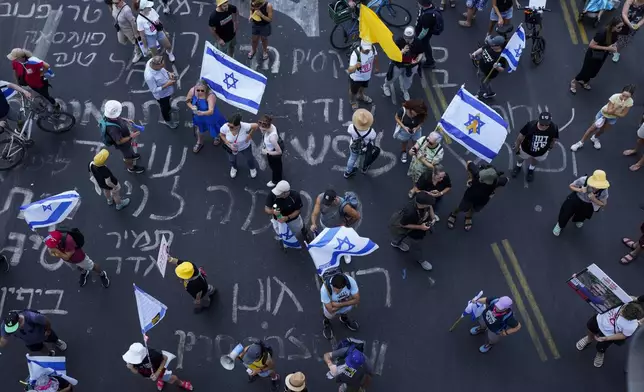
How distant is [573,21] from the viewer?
1392 cm

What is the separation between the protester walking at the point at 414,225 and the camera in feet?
29.9

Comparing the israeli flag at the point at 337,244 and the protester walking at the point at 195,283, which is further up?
the israeli flag at the point at 337,244

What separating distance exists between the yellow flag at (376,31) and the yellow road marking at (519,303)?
4115 millimetres

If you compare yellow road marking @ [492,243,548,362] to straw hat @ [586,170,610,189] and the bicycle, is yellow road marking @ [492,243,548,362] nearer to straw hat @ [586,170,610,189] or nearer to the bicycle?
straw hat @ [586,170,610,189]

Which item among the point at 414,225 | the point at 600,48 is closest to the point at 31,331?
the point at 414,225

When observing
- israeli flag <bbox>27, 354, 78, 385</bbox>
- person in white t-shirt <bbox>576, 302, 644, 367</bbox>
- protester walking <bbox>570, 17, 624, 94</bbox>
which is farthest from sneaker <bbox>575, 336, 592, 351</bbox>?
israeli flag <bbox>27, 354, 78, 385</bbox>

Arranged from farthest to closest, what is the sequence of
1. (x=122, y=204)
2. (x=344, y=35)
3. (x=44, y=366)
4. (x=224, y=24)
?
(x=344, y=35)
(x=224, y=24)
(x=122, y=204)
(x=44, y=366)

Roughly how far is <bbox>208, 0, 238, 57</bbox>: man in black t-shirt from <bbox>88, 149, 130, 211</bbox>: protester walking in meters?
3.70

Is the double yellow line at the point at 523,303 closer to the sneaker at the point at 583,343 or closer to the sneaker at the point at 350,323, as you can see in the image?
the sneaker at the point at 583,343

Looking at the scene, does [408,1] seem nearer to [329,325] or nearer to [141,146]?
[141,146]

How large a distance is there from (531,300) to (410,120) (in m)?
3.92

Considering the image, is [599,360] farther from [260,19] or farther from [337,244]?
[260,19]

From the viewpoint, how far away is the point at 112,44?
13617 millimetres

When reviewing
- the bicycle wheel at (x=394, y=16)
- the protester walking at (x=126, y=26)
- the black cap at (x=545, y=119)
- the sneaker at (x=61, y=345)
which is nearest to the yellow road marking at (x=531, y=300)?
the black cap at (x=545, y=119)
